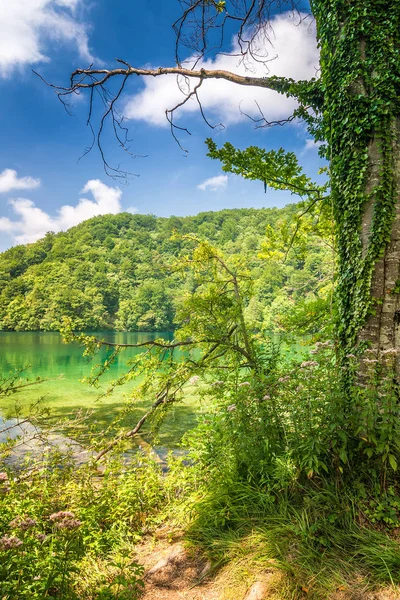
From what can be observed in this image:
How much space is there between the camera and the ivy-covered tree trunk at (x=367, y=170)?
295cm

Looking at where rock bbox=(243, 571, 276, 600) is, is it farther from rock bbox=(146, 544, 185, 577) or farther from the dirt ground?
rock bbox=(146, 544, 185, 577)

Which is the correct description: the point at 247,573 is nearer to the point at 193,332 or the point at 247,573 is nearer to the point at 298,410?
the point at 298,410

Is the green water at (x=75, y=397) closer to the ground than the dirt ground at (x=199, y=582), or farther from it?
closer to the ground

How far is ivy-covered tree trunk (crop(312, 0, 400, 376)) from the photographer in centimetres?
295

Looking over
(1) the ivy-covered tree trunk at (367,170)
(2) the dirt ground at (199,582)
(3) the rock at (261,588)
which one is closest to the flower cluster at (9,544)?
(2) the dirt ground at (199,582)

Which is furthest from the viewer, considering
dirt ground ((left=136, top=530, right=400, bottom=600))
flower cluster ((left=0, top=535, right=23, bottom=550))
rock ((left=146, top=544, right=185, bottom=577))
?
rock ((left=146, top=544, right=185, bottom=577))

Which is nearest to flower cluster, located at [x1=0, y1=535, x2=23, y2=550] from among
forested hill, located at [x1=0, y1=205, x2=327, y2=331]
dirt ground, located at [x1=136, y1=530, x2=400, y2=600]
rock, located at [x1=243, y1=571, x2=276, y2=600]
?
dirt ground, located at [x1=136, y1=530, x2=400, y2=600]

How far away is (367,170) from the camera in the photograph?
10.2 feet

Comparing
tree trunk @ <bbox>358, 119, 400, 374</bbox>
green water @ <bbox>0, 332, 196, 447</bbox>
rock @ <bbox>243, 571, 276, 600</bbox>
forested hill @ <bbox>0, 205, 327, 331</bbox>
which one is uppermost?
forested hill @ <bbox>0, 205, 327, 331</bbox>

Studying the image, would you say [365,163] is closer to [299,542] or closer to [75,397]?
[299,542]

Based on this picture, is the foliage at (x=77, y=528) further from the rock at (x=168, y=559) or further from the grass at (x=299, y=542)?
the grass at (x=299, y=542)

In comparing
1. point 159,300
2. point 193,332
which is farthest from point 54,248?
point 193,332

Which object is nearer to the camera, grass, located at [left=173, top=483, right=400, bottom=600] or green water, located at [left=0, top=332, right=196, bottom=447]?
grass, located at [left=173, top=483, right=400, bottom=600]

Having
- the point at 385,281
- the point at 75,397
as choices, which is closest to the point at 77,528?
the point at 385,281
